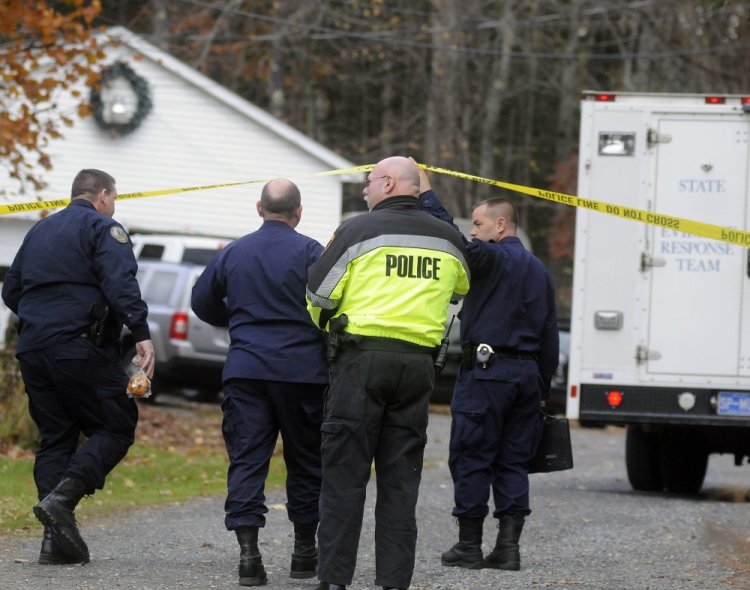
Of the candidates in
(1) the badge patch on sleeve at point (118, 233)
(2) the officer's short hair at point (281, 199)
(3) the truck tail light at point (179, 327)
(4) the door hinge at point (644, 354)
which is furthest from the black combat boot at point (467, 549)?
(3) the truck tail light at point (179, 327)

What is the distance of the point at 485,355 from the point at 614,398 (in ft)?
11.4

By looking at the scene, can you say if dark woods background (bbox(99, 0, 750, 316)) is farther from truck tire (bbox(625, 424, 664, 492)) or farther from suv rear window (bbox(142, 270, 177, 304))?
truck tire (bbox(625, 424, 664, 492))

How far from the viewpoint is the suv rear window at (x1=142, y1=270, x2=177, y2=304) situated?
19.0 m

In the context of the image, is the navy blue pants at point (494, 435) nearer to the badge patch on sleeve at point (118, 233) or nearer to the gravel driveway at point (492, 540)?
the gravel driveway at point (492, 540)

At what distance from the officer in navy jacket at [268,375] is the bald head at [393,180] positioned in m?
0.67

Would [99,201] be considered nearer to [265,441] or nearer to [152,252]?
[265,441]

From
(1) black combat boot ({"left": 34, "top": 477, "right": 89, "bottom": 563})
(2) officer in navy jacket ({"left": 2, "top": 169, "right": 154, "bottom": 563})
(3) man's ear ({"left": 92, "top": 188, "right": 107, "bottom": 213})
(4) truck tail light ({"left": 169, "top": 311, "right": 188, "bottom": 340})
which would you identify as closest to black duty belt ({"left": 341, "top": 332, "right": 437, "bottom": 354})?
(2) officer in navy jacket ({"left": 2, "top": 169, "right": 154, "bottom": 563})

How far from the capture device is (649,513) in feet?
34.6

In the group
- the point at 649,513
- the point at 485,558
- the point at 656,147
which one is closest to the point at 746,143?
the point at 656,147

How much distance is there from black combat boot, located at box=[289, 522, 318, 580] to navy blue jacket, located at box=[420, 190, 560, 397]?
1395 mm

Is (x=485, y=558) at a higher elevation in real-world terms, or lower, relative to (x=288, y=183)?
lower

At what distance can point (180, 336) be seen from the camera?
61.4 ft

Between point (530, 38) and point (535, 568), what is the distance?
27930 millimetres

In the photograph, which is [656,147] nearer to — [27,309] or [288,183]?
[288,183]
